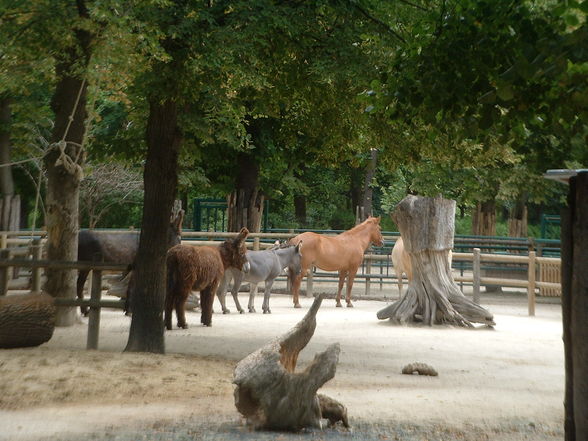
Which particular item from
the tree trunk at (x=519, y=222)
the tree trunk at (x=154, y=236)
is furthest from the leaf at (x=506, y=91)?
the tree trunk at (x=519, y=222)

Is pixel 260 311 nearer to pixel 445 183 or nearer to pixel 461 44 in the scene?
pixel 445 183

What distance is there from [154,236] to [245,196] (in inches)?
687

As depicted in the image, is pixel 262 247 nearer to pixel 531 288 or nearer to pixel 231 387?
pixel 531 288

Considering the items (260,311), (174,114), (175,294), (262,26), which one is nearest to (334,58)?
(262,26)

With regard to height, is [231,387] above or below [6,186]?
below

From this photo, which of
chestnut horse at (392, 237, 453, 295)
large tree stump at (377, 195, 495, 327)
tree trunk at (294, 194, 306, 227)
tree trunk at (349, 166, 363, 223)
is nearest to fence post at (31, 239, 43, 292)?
large tree stump at (377, 195, 495, 327)

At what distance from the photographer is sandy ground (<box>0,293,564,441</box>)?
7.21 meters

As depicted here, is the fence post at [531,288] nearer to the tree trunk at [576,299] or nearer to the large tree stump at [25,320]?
the large tree stump at [25,320]

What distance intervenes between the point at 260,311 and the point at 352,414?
1141cm

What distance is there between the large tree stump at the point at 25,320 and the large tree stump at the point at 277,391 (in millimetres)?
4378

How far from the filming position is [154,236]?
1162 cm

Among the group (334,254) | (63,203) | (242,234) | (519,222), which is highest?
(519,222)

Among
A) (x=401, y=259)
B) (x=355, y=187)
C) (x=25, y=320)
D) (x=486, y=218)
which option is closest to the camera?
(x=25, y=320)

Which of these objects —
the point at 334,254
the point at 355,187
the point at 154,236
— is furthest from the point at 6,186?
the point at 355,187
